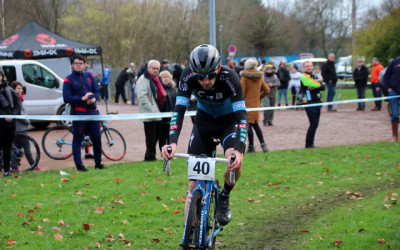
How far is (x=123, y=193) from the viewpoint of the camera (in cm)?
830

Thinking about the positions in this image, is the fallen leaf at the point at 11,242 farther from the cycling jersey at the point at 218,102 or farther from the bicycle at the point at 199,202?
the cycling jersey at the point at 218,102

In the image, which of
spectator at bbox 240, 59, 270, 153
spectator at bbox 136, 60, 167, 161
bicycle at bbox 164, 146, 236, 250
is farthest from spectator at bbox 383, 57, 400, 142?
bicycle at bbox 164, 146, 236, 250

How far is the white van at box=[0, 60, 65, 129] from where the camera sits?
17.6m

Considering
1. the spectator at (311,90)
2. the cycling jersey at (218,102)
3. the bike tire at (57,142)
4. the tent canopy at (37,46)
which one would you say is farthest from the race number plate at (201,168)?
the tent canopy at (37,46)

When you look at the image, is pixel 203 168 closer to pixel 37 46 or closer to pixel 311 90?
pixel 311 90

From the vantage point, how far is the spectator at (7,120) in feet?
31.7

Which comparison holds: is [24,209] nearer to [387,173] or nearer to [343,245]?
[343,245]

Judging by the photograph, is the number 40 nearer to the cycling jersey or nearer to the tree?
the cycling jersey

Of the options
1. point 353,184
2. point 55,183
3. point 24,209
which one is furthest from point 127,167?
Result: point 353,184

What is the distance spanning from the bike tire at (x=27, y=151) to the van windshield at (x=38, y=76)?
305 inches

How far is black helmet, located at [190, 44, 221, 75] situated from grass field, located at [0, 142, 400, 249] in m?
2.17

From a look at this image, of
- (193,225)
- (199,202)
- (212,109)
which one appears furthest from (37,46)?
(193,225)

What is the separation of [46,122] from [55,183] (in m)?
9.99

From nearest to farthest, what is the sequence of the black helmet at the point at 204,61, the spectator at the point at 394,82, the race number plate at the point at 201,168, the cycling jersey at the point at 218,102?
1. the race number plate at the point at 201,168
2. the black helmet at the point at 204,61
3. the cycling jersey at the point at 218,102
4. the spectator at the point at 394,82
